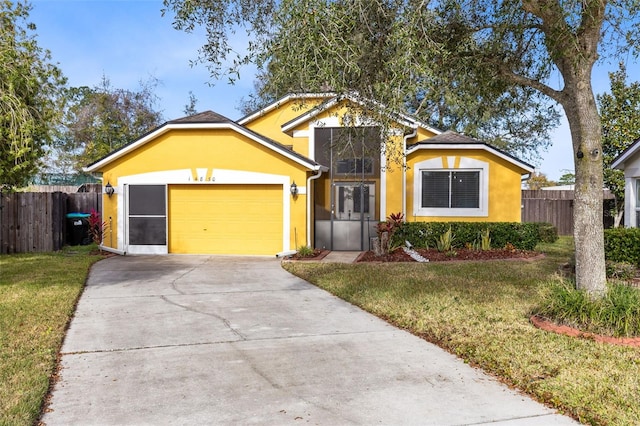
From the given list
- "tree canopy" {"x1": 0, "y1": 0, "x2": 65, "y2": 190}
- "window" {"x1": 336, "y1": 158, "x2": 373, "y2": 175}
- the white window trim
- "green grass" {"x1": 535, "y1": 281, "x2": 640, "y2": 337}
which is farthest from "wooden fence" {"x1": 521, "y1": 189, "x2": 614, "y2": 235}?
"tree canopy" {"x1": 0, "y1": 0, "x2": 65, "y2": 190}

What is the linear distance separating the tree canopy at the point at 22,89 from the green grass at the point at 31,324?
7.29 feet

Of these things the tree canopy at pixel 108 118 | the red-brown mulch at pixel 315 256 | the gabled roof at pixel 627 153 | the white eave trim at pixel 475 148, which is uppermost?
the tree canopy at pixel 108 118

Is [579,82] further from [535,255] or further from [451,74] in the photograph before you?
[535,255]

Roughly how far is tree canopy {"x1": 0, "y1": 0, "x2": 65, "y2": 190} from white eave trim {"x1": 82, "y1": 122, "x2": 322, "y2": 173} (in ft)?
16.0

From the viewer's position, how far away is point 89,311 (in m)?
7.77

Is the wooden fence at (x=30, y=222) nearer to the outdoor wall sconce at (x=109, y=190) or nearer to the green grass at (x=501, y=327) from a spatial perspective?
the outdoor wall sconce at (x=109, y=190)

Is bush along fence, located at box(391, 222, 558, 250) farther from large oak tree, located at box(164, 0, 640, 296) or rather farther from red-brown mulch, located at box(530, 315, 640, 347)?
red-brown mulch, located at box(530, 315, 640, 347)

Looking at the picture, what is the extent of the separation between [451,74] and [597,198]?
2.92m

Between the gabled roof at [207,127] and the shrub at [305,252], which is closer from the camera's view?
the shrub at [305,252]

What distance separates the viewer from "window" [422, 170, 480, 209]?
640 inches

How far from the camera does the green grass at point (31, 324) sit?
14.1ft

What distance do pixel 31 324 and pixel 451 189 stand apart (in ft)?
42.0

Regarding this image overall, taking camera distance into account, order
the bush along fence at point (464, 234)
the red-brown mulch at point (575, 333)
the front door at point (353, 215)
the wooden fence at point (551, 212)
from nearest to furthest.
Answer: the red-brown mulch at point (575, 333) → the bush along fence at point (464, 234) → the front door at point (353, 215) → the wooden fence at point (551, 212)

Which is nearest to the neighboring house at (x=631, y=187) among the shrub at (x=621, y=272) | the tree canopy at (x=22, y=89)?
the shrub at (x=621, y=272)
